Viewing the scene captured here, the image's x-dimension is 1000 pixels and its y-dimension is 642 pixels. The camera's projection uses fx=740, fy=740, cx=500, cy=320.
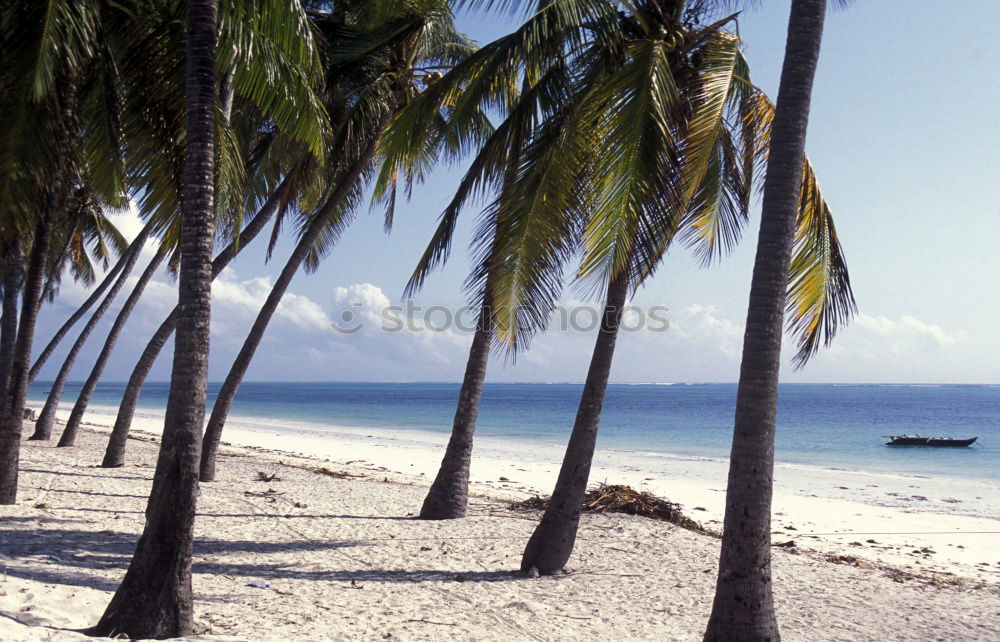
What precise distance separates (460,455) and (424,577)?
258 centimetres

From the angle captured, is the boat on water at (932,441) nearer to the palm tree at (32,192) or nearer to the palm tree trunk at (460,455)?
the palm tree trunk at (460,455)

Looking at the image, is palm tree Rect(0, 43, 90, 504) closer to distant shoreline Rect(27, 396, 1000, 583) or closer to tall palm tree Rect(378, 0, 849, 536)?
tall palm tree Rect(378, 0, 849, 536)

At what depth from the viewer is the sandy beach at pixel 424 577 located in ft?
17.3

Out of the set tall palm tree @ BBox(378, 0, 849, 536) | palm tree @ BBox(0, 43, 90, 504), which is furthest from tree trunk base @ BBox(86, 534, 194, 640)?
palm tree @ BBox(0, 43, 90, 504)

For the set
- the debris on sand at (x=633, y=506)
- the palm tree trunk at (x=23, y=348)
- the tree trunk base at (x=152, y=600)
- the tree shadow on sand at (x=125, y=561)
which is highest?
the palm tree trunk at (x=23, y=348)

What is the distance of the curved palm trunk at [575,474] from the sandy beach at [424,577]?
0.85 feet

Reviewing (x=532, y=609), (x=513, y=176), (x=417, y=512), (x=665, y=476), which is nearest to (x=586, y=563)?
(x=532, y=609)

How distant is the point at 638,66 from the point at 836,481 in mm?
15975

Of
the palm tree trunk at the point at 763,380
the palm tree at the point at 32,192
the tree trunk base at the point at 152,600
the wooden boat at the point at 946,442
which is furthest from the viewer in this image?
the wooden boat at the point at 946,442

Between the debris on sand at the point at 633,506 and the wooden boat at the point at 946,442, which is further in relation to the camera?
the wooden boat at the point at 946,442

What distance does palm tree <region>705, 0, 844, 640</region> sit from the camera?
4520mm

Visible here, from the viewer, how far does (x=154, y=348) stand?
42.1 feet

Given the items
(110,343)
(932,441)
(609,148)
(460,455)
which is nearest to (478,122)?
(609,148)

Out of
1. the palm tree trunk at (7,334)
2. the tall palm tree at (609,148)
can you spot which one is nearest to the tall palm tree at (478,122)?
the tall palm tree at (609,148)
